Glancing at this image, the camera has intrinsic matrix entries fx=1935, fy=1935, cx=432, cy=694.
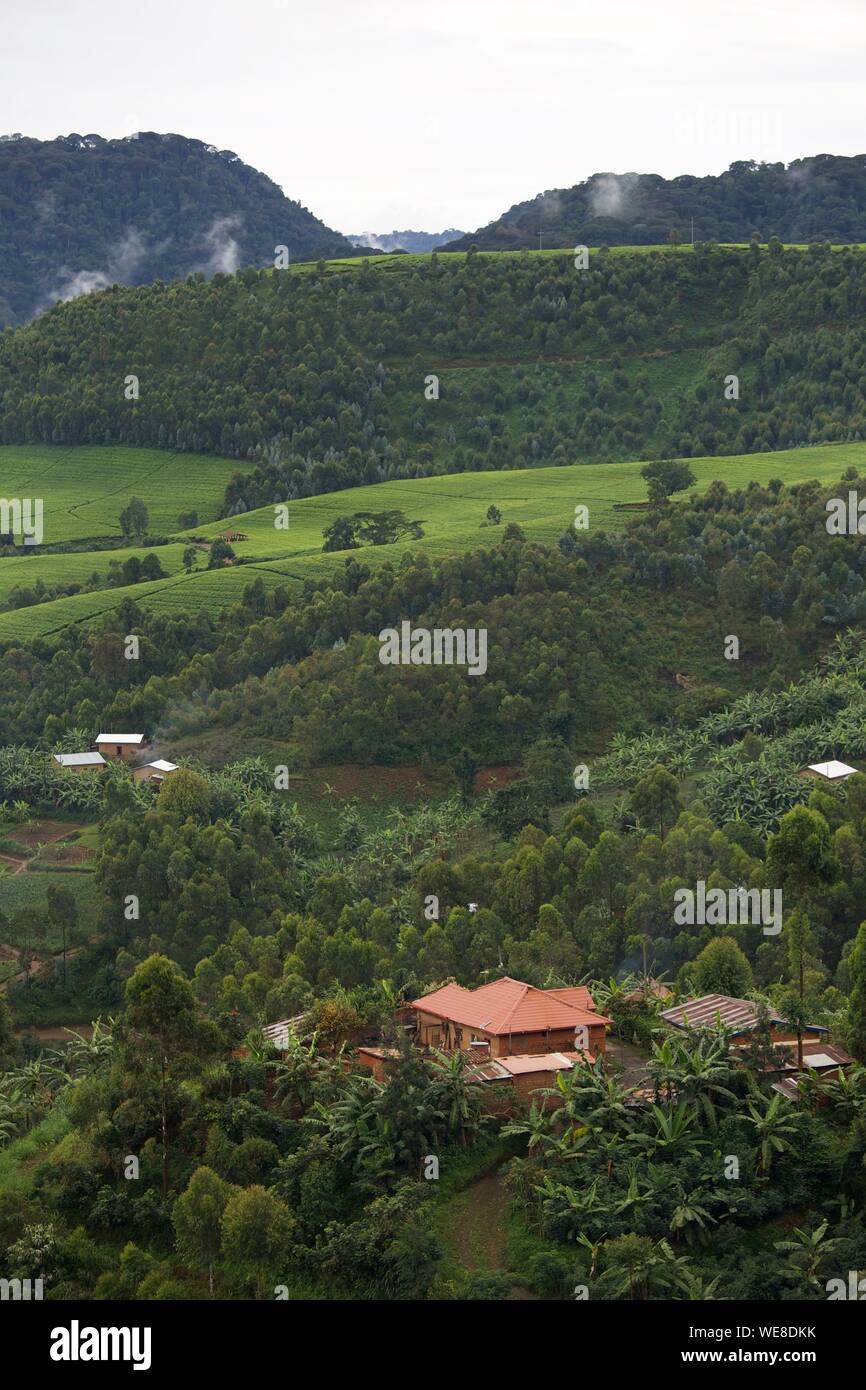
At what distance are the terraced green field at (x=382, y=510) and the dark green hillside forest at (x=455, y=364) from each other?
5015 millimetres

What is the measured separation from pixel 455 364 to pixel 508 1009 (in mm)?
95745

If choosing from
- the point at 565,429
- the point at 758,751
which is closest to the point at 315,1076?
the point at 758,751

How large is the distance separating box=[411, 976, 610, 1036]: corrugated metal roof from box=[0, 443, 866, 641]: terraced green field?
175 feet

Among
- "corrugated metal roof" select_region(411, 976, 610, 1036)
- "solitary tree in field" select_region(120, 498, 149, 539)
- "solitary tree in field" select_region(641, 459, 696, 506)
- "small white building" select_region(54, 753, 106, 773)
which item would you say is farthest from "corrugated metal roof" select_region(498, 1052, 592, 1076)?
"solitary tree in field" select_region(120, 498, 149, 539)

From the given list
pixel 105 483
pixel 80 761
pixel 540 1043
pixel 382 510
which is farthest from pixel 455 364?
pixel 540 1043

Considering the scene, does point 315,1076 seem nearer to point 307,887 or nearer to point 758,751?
point 307,887

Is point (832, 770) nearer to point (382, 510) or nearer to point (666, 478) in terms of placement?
point (666, 478)

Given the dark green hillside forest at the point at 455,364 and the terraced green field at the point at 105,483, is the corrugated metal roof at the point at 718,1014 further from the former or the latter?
the dark green hillside forest at the point at 455,364

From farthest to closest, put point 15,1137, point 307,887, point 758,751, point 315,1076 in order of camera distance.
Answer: point 758,751 → point 307,887 → point 15,1137 → point 315,1076

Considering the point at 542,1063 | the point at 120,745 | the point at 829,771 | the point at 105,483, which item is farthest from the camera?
the point at 105,483

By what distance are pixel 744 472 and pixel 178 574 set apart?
103ft

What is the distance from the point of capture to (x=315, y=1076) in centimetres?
3856

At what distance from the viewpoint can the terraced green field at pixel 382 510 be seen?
9544 cm

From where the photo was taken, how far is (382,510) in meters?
110
